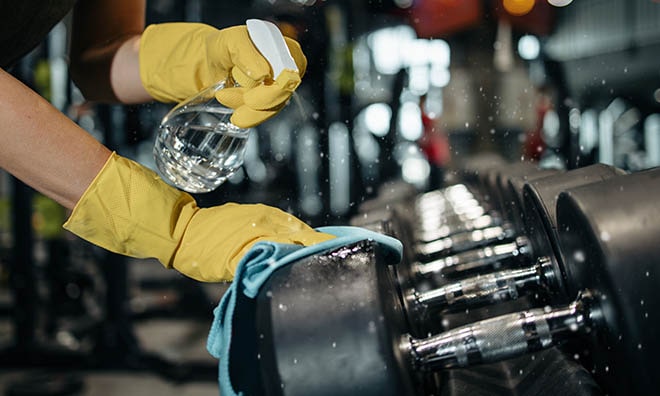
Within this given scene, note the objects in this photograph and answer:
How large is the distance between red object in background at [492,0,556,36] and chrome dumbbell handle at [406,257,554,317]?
10.5 ft

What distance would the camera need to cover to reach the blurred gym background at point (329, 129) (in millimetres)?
2043

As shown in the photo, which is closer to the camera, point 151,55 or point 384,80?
point 151,55

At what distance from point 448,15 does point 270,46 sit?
3531 mm

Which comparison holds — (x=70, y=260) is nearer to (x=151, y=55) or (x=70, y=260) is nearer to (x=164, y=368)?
(x=164, y=368)

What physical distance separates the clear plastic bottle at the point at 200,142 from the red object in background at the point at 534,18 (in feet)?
10.7

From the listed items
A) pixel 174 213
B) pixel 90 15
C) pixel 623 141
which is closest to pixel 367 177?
pixel 623 141

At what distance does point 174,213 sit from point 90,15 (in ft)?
1.61

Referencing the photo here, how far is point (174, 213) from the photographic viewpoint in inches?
23.9

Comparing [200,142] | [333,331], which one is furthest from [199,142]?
[333,331]

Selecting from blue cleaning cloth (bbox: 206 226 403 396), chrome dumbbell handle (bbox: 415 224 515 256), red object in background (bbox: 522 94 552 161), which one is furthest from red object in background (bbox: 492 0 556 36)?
blue cleaning cloth (bbox: 206 226 403 396)

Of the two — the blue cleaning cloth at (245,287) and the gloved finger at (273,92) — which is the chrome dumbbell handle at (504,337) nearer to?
the blue cleaning cloth at (245,287)

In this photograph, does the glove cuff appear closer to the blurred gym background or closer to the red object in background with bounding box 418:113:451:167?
the blurred gym background

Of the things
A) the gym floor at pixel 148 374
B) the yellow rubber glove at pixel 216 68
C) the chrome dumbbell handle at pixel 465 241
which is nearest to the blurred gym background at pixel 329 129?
the gym floor at pixel 148 374

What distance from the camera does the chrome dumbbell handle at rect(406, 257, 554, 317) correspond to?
72 cm
